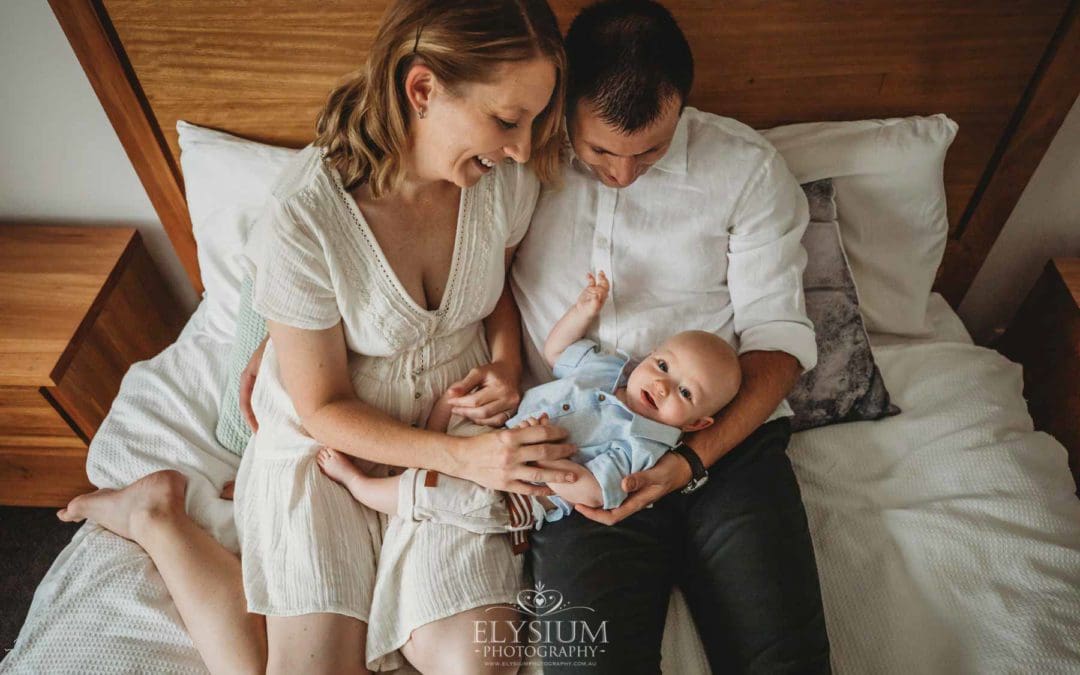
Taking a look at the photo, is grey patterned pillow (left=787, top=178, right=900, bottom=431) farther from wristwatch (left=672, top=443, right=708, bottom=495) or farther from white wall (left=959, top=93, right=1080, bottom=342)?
white wall (left=959, top=93, right=1080, bottom=342)

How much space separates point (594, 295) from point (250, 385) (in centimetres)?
75

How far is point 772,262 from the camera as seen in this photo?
4.29ft

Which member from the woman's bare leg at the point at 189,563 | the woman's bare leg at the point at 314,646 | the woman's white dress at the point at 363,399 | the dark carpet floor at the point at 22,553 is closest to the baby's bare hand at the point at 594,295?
the woman's white dress at the point at 363,399

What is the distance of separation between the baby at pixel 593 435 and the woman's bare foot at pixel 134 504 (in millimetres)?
328

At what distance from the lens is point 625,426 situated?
47.3 inches

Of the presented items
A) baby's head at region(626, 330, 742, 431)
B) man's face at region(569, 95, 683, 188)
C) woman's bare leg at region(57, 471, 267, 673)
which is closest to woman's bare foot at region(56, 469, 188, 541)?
woman's bare leg at region(57, 471, 267, 673)

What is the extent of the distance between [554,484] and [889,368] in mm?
911

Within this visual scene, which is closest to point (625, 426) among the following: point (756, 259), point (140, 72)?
point (756, 259)

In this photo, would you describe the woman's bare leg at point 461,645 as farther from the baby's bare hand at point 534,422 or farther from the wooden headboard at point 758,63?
the wooden headboard at point 758,63

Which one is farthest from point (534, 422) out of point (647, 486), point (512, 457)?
point (647, 486)

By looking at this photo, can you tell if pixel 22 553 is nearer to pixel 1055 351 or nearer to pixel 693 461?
pixel 693 461

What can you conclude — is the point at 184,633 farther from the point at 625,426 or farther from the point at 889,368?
the point at 889,368

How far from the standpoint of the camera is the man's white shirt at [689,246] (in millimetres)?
1294

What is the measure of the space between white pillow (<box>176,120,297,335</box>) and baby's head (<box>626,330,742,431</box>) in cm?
96
